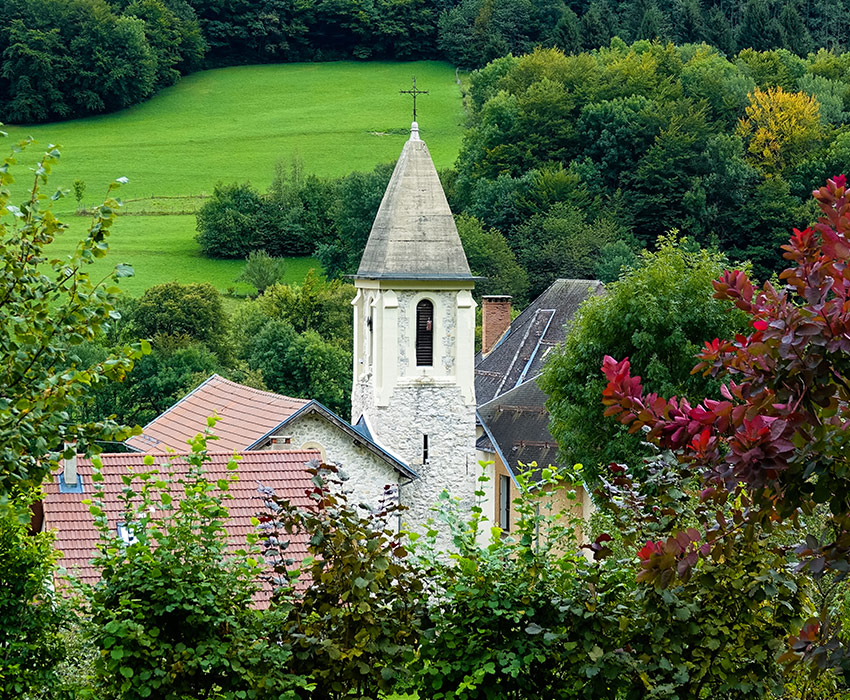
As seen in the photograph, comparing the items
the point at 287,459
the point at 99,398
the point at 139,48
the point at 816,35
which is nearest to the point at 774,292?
the point at 287,459

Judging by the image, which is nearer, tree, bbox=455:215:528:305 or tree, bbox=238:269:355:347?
tree, bbox=238:269:355:347

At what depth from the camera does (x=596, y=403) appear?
32625 mm

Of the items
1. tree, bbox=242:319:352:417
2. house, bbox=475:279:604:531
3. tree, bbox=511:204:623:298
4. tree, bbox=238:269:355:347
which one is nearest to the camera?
house, bbox=475:279:604:531

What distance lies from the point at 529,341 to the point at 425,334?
12.0m

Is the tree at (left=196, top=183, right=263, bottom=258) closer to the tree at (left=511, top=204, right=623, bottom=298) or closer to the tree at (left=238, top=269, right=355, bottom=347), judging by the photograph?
the tree at (left=238, top=269, right=355, bottom=347)

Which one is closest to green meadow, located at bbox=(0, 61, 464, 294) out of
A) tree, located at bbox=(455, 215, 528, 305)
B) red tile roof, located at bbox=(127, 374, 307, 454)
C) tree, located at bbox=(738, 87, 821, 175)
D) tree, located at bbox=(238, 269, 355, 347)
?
tree, located at bbox=(238, 269, 355, 347)

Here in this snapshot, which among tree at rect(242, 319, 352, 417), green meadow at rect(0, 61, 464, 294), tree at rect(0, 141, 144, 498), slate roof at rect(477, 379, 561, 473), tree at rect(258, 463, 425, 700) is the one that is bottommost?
tree at rect(242, 319, 352, 417)

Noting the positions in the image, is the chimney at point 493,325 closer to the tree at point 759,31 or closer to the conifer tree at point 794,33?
the tree at point 759,31

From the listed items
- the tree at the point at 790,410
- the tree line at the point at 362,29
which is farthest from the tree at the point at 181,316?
the tree at the point at 790,410

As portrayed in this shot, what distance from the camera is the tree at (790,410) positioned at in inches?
284

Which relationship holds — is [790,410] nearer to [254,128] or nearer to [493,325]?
[493,325]

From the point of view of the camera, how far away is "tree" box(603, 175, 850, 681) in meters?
7.22

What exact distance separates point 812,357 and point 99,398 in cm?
4760

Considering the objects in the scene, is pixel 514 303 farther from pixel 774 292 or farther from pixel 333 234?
pixel 774 292
